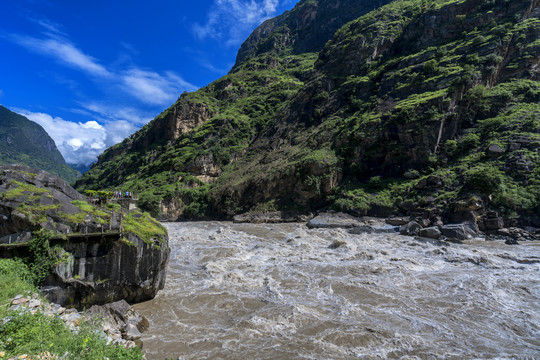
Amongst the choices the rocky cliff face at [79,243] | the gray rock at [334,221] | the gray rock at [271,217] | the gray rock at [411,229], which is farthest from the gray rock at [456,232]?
the rocky cliff face at [79,243]

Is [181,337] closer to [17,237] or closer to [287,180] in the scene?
[17,237]

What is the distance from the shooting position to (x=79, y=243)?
33.9 ft

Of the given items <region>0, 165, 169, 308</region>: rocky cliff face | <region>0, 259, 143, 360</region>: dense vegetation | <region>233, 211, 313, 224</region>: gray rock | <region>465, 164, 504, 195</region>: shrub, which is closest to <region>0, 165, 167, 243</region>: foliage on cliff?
<region>0, 165, 169, 308</region>: rocky cliff face

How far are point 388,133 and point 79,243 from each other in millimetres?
46621

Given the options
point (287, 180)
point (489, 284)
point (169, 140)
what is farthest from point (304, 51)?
point (489, 284)

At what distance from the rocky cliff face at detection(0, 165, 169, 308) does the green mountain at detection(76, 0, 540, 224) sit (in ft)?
107

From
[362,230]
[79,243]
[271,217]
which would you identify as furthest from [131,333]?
[271,217]

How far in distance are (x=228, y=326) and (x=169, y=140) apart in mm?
82464

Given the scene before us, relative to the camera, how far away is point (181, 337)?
965 centimetres

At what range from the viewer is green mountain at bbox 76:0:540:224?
33719 mm

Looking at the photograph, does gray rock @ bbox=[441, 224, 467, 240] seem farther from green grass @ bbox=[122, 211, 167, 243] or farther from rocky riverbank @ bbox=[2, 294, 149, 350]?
rocky riverbank @ bbox=[2, 294, 149, 350]

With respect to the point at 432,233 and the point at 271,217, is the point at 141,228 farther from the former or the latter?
the point at 271,217

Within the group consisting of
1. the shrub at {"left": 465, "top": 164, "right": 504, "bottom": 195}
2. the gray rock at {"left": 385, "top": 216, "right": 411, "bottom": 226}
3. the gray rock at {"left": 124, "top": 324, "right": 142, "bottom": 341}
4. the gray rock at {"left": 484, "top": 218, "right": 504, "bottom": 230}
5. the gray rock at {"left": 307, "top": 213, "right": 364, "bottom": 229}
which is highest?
the shrub at {"left": 465, "top": 164, "right": 504, "bottom": 195}

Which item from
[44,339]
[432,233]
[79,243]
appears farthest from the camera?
[432,233]
